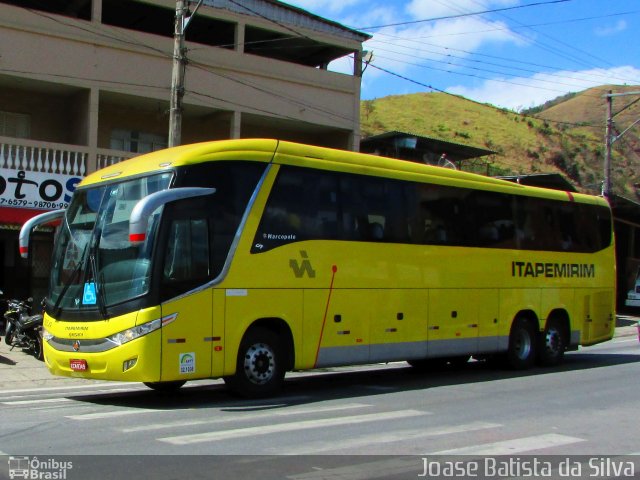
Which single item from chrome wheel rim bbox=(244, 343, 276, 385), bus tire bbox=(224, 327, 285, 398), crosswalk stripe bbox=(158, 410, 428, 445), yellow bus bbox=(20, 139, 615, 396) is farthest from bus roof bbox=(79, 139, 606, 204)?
crosswalk stripe bbox=(158, 410, 428, 445)

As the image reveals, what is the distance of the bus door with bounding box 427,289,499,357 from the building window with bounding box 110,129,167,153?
42.1 feet

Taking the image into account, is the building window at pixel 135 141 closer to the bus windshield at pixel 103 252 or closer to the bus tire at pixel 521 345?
the bus windshield at pixel 103 252

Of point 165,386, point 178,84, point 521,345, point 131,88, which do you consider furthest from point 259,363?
point 131,88

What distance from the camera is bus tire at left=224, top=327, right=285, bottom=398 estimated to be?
1027 centimetres

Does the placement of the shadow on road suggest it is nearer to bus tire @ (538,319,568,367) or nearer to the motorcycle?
bus tire @ (538,319,568,367)

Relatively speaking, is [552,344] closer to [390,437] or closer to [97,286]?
[390,437]

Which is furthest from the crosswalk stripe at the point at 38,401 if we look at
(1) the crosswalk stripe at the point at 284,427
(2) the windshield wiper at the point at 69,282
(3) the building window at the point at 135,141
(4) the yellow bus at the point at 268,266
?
(3) the building window at the point at 135,141

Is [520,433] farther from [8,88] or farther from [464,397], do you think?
[8,88]

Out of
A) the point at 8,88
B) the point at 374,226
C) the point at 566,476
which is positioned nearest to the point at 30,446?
the point at 566,476

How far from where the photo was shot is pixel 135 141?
2294 cm

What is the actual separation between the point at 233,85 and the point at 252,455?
56.0 feet

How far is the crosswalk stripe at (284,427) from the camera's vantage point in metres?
7.70

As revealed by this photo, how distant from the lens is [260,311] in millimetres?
10336

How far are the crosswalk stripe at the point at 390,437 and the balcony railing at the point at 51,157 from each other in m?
13.7
